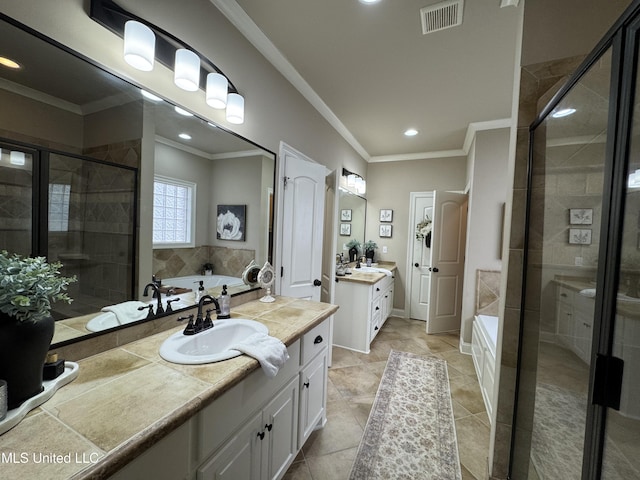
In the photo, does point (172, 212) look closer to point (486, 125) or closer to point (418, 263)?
point (486, 125)

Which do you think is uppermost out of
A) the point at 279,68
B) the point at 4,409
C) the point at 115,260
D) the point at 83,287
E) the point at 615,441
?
the point at 279,68

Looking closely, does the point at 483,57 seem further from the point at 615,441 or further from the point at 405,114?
the point at 615,441

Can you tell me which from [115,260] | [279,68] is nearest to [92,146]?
[115,260]

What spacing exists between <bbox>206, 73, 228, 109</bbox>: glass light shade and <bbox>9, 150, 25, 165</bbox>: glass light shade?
87 cm

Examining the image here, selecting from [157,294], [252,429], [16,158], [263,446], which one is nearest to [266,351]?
[252,429]

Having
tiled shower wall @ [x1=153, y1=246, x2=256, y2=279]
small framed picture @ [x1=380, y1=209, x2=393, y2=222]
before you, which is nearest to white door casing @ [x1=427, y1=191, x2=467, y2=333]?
small framed picture @ [x1=380, y1=209, x2=393, y2=222]

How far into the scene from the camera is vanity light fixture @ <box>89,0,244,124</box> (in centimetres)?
107

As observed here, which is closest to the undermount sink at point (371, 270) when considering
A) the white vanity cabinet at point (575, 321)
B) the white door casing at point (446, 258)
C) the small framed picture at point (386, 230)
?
the white door casing at point (446, 258)

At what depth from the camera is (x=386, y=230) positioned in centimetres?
464

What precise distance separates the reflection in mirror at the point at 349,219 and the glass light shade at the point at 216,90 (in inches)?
87.4

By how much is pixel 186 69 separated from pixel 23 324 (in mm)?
1219

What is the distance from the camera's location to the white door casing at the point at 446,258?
3.71m

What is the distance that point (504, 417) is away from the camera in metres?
1.46

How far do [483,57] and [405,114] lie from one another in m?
1.04
